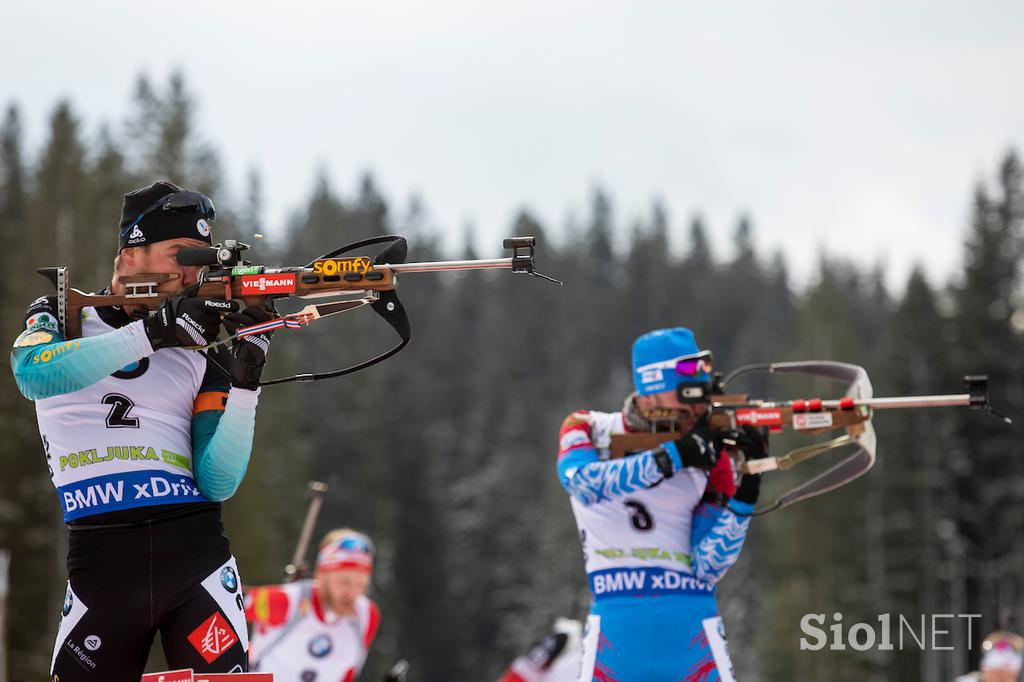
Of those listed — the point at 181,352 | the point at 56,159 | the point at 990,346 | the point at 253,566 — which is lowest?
the point at 253,566

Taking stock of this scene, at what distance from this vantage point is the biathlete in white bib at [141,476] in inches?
188

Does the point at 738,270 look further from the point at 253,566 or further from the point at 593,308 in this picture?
→ the point at 253,566

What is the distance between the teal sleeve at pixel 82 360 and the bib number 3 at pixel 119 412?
0.15 metres

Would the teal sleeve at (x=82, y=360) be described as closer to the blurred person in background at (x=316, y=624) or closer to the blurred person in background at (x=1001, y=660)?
the blurred person in background at (x=316, y=624)

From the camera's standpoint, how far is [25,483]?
32500 mm

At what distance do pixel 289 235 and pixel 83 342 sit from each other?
106 meters

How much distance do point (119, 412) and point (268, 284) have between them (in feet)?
2.25

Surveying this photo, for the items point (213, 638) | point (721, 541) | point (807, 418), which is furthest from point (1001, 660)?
point (213, 638)

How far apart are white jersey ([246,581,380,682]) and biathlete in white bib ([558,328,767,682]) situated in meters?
4.55

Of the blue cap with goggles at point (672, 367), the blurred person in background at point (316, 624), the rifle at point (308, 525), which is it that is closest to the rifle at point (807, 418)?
the blue cap with goggles at point (672, 367)

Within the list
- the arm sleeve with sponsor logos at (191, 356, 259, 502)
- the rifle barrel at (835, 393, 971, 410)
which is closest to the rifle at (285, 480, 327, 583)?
the rifle barrel at (835, 393, 971, 410)

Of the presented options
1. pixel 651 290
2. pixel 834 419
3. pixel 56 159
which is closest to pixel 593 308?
pixel 651 290

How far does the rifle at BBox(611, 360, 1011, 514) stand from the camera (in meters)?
6.54

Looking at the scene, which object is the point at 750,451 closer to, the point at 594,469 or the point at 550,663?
the point at 594,469
